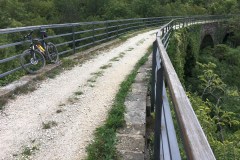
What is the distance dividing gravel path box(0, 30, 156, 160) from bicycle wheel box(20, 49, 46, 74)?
0.60 m

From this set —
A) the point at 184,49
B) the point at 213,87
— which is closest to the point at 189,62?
the point at 184,49

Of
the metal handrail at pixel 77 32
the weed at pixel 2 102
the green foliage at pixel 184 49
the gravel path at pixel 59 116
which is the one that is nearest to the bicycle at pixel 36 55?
the metal handrail at pixel 77 32

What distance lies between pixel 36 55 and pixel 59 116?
3.38 m

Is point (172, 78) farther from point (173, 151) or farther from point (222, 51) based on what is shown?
point (222, 51)

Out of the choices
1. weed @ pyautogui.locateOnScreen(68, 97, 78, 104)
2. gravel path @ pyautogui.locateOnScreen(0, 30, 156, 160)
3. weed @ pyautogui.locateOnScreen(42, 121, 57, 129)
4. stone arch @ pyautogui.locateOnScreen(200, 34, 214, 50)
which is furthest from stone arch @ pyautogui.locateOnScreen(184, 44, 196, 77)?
weed @ pyautogui.locateOnScreen(42, 121, 57, 129)

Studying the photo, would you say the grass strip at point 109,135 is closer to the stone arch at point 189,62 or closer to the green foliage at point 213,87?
the green foliage at point 213,87

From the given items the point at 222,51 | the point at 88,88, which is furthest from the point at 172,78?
the point at 222,51

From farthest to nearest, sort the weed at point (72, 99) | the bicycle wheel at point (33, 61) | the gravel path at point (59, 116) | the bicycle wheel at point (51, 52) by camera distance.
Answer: the bicycle wheel at point (51, 52), the bicycle wheel at point (33, 61), the weed at point (72, 99), the gravel path at point (59, 116)

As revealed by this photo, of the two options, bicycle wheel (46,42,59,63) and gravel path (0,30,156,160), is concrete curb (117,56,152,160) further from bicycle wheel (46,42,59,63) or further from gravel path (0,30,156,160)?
bicycle wheel (46,42,59,63)

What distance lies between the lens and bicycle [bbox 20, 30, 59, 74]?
26.2ft

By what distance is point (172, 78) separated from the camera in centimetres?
213

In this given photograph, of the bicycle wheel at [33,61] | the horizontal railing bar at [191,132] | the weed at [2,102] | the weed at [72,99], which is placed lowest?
the weed at [72,99]

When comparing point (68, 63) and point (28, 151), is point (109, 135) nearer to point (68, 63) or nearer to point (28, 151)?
point (28, 151)

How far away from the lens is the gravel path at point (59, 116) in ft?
13.7
